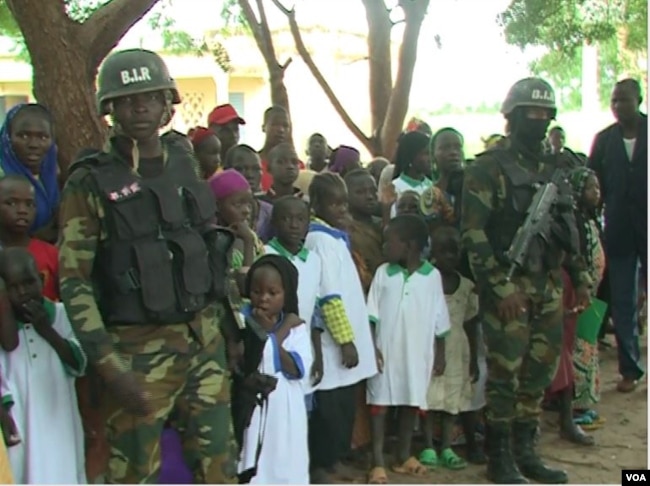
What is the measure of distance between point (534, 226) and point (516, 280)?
0.28 metres

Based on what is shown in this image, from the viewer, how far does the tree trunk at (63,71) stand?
13.9 ft

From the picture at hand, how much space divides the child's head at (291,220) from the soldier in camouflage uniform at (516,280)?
792mm

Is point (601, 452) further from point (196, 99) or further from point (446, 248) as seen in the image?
point (196, 99)

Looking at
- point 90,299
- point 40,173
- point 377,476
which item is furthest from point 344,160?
point 90,299

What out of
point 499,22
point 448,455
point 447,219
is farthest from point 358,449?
point 499,22

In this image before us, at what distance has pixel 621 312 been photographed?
575 cm

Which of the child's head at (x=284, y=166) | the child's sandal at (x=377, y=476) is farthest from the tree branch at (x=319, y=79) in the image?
the child's sandal at (x=377, y=476)

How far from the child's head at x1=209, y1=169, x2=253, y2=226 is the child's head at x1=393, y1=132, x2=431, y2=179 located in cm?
174

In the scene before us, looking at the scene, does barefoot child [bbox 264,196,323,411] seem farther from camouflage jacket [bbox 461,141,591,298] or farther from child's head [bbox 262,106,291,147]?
child's head [bbox 262,106,291,147]

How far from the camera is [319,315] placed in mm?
4047

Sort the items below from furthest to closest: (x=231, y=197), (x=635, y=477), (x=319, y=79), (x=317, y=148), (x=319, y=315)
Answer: (x=319, y=79) < (x=317, y=148) < (x=319, y=315) < (x=231, y=197) < (x=635, y=477)

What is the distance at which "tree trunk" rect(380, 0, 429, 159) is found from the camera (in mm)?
9078

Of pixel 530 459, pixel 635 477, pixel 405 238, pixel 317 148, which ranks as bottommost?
pixel 530 459

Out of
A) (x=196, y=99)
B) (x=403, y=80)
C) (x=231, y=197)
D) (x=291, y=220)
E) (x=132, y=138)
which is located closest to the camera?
(x=132, y=138)
